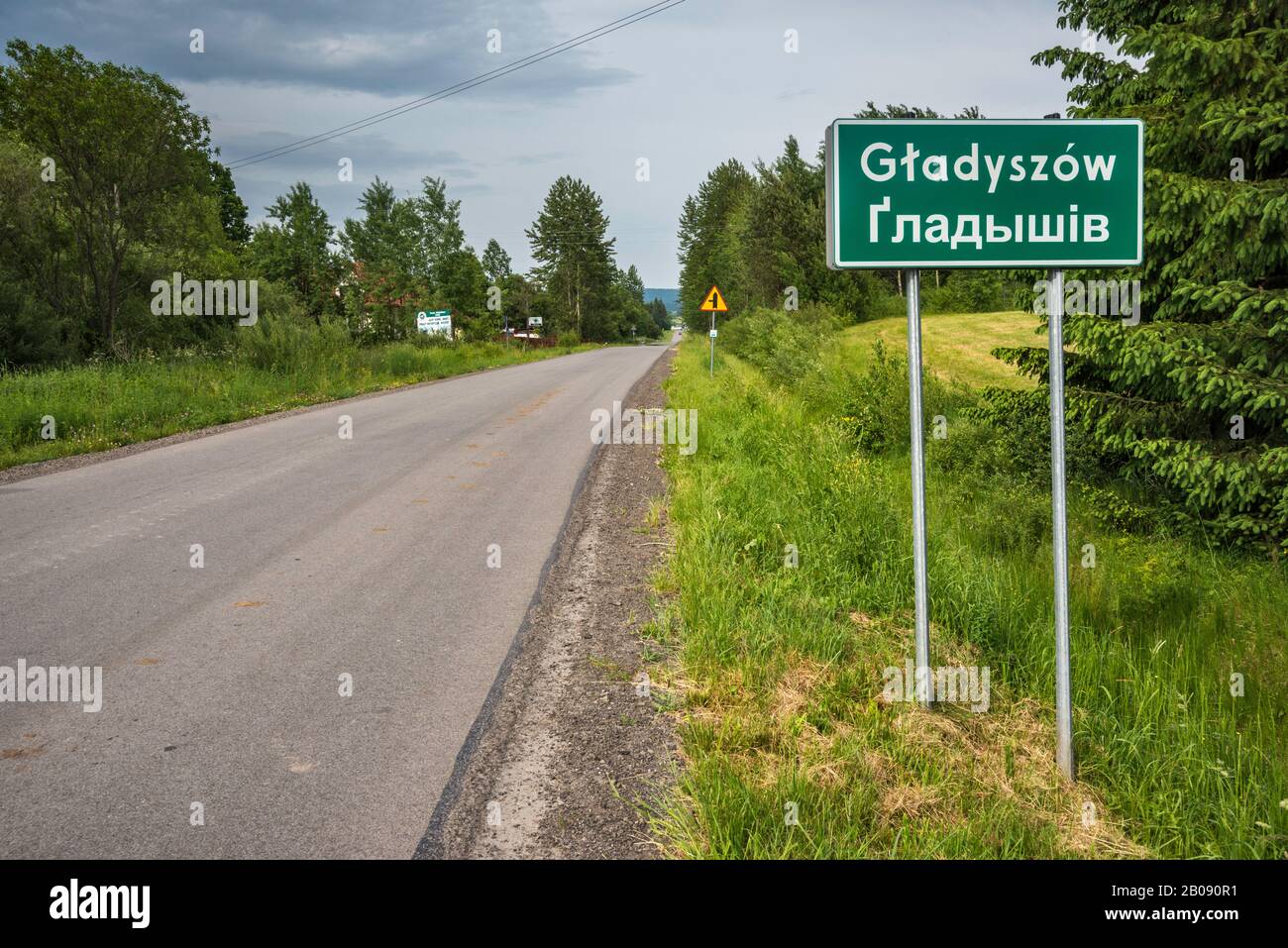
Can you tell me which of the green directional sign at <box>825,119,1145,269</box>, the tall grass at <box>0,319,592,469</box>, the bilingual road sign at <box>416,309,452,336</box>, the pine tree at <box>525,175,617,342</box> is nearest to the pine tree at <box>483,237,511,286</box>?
the pine tree at <box>525,175,617,342</box>

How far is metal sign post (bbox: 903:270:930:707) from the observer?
161 inches

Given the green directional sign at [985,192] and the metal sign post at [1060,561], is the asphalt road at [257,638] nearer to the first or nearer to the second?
the metal sign post at [1060,561]

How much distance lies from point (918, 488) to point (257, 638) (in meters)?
3.90

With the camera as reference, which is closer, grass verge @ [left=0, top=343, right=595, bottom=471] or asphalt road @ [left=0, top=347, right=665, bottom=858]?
asphalt road @ [left=0, top=347, right=665, bottom=858]

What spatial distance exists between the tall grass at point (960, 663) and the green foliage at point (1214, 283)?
76 cm

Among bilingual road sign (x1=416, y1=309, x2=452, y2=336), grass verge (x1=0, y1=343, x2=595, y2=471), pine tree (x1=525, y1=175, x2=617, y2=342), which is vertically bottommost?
grass verge (x1=0, y1=343, x2=595, y2=471)

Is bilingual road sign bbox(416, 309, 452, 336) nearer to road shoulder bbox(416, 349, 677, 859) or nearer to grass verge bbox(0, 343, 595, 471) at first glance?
grass verge bbox(0, 343, 595, 471)

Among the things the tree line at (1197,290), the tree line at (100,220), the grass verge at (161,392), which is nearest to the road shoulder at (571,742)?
the tree line at (1197,290)

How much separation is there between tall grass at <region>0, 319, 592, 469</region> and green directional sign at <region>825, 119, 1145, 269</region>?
11688mm

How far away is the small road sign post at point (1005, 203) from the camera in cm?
381

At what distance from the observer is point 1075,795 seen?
3605 mm

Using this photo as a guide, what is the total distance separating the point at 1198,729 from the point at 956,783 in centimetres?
129

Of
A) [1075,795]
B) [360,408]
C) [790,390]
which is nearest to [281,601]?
[1075,795]
